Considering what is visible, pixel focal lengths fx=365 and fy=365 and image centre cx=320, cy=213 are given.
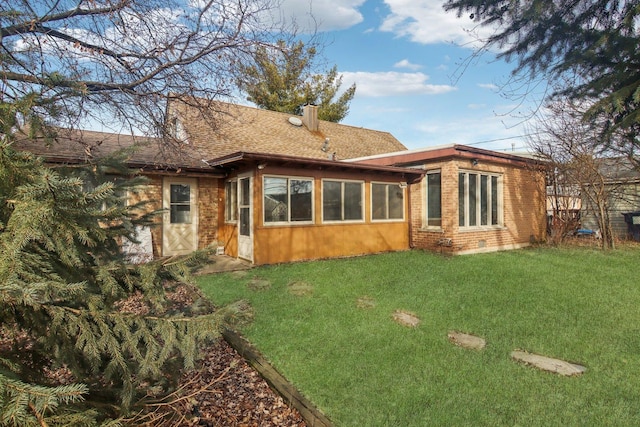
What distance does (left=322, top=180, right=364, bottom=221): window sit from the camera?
34.2 feet

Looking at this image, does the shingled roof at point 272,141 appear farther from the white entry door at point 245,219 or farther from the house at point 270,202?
the white entry door at point 245,219

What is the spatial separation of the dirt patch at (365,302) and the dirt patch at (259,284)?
73.3 inches

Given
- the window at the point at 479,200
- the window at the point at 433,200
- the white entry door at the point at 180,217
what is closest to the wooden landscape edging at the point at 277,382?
the white entry door at the point at 180,217

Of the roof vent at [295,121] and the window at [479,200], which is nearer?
the window at [479,200]

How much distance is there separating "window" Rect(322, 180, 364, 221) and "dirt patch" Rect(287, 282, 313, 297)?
3.40 metres

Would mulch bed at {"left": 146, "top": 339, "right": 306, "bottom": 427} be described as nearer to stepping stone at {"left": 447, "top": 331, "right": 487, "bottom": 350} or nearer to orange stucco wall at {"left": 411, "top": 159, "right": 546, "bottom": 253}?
stepping stone at {"left": 447, "top": 331, "right": 487, "bottom": 350}

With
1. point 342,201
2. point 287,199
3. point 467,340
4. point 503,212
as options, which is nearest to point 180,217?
point 287,199

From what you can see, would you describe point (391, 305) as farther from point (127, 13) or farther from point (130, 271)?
point (127, 13)

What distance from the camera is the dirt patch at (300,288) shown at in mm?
6643

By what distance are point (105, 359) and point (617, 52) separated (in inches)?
148

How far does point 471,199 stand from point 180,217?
8843mm

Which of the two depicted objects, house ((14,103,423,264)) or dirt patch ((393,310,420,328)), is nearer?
dirt patch ((393,310,420,328))

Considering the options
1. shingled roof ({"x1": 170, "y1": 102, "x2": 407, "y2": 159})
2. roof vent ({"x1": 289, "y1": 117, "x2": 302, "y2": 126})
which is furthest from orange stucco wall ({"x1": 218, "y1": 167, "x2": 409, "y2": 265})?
roof vent ({"x1": 289, "y1": 117, "x2": 302, "y2": 126})

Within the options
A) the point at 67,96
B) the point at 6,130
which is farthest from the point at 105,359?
the point at 67,96
